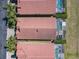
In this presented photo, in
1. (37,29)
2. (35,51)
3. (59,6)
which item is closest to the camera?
(35,51)

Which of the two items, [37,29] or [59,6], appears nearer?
[37,29]

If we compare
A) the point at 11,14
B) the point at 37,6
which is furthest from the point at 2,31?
the point at 37,6

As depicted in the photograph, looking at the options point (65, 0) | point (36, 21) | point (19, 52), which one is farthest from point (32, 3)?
point (19, 52)

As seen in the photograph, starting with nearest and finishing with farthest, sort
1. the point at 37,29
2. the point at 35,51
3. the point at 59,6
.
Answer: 1. the point at 35,51
2. the point at 37,29
3. the point at 59,6

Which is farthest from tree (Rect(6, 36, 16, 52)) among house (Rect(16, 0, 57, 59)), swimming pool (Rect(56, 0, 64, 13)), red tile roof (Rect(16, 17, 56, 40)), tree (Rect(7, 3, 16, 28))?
swimming pool (Rect(56, 0, 64, 13))

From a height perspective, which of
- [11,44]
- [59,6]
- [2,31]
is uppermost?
[59,6]

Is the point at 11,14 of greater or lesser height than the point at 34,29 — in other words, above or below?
above

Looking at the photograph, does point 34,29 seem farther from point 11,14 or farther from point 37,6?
point 11,14
